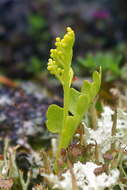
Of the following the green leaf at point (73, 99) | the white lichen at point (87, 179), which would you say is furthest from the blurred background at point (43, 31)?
A: the white lichen at point (87, 179)

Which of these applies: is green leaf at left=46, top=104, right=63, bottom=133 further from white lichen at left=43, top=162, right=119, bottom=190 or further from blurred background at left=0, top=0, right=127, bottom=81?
blurred background at left=0, top=0, right=127, bottom=81

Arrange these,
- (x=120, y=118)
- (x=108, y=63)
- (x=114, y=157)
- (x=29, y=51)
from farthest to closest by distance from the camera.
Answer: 1. (x=29, y=51)
2. (x=108, y=63)
3. (x=120, y=118)
4. (x=114, y=157)

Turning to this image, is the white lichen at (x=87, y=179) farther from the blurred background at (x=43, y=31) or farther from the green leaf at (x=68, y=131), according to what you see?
the blurred background at (x=43, y=31)

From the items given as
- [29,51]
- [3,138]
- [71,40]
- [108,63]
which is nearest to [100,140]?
[71,40]

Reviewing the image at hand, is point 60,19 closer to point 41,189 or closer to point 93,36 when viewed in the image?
point 93,36

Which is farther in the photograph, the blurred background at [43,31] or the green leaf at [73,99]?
the blurred background at [43,31]

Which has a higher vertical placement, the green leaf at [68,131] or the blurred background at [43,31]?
the blurred background at [43,31]
